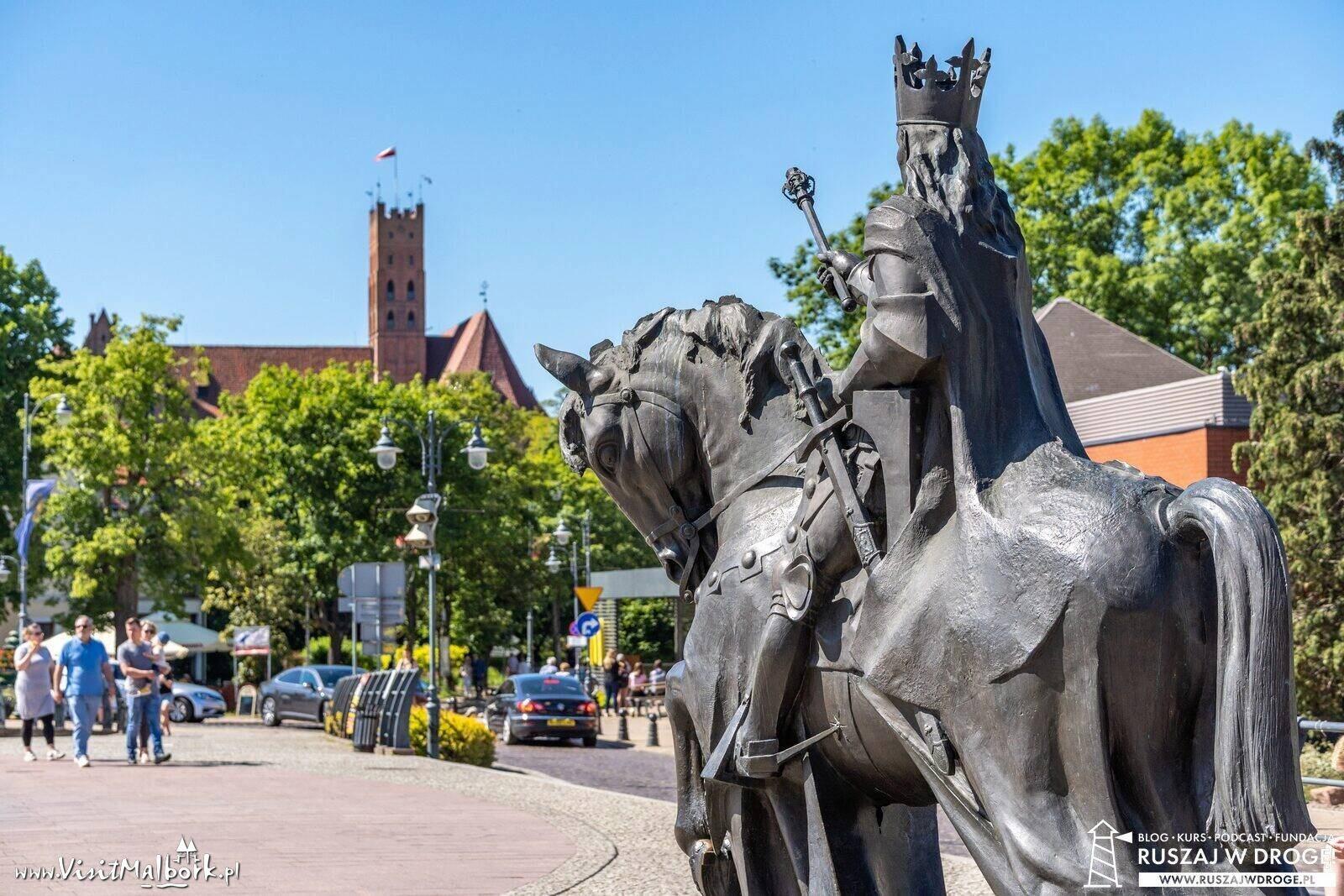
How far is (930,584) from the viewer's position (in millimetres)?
4078

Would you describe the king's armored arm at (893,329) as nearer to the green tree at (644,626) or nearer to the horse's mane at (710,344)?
the horse's mane at (710,344)

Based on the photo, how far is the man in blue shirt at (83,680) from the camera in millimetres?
19219

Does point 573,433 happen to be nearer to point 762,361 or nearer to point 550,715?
point 762,361

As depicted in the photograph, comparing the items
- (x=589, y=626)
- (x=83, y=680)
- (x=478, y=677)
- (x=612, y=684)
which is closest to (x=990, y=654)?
(x=83, y=680)

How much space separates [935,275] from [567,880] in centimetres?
706

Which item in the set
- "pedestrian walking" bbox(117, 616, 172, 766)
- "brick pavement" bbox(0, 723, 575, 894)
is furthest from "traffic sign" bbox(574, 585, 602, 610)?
"brick pavement" bbox(0, 723, 575, 894)

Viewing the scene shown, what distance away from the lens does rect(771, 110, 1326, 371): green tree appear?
1487 inches

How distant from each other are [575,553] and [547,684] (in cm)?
2523

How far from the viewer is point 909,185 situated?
4.35 m

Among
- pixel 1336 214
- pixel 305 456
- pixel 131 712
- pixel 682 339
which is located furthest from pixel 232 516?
pixel 682 339

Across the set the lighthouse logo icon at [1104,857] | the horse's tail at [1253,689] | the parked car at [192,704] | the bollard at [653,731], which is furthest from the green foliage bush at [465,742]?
the horse's tail at [1253,689]

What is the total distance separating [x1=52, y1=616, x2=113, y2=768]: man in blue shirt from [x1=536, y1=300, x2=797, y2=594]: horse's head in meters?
15.2

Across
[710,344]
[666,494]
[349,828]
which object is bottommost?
[349,828]

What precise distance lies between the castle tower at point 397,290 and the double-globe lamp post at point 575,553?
2319 inches
